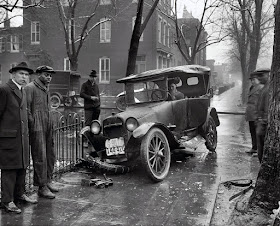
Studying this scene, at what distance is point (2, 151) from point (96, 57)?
28827 millimetres

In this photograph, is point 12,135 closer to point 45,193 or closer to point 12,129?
point 12,129

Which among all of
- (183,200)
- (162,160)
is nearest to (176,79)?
(162,160)

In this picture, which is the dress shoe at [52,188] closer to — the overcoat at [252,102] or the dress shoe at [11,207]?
the dress shoe at [11,207]

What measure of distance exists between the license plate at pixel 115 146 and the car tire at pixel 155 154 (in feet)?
1.87

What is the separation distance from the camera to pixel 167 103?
7215 millimetres

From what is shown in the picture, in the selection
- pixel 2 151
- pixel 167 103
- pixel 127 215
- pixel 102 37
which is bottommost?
pixel 127 215

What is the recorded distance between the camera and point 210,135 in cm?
864

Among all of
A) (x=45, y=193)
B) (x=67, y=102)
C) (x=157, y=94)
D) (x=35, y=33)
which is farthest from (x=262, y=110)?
(x=35, y=33)

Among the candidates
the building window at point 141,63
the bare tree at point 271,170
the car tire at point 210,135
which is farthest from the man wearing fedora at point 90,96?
the building window at point 141,63

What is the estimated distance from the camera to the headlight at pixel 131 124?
6215 millimetres

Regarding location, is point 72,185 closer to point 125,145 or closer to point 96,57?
point 125,145

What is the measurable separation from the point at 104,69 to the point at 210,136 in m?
24.8

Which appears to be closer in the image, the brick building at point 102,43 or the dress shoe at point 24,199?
the dress shoe at point 24,199

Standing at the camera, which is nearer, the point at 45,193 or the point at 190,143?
the point at 45,193
